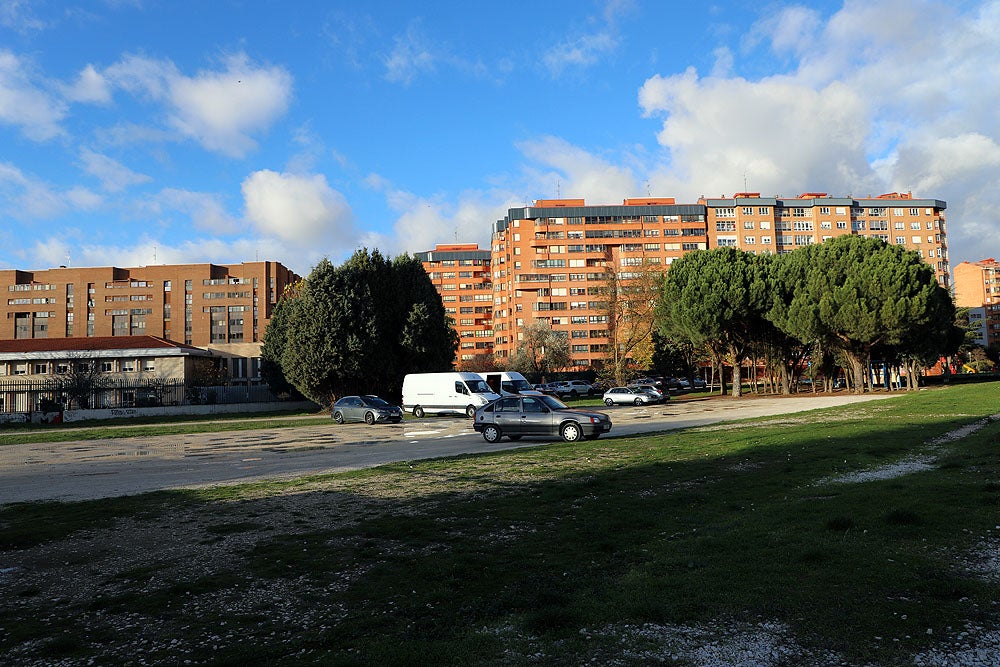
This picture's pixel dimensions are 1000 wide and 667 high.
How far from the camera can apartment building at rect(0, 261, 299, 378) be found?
131500mm

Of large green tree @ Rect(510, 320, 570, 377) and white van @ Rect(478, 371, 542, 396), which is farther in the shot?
large green tree @ Rect(510, 320, 570, 377)

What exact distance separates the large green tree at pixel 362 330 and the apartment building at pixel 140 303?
92923 millimetres

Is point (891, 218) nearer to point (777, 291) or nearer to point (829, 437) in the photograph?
point (777, 291)

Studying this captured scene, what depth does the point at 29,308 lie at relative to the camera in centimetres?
13212

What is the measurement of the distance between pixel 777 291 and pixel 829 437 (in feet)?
137

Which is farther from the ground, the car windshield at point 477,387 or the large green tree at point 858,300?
the large green tree at point 858,300

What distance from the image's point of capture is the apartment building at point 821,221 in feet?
409

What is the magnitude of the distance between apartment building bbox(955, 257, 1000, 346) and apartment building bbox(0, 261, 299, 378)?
179 meters

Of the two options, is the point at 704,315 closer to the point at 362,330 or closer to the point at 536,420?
the point at 362,330

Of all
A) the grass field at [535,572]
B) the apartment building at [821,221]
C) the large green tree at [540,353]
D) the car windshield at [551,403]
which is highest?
the apartment building at [821,221]

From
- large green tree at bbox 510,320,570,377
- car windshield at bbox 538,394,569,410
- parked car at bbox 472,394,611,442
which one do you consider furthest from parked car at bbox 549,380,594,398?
parked car at bbox 472,394,611,442

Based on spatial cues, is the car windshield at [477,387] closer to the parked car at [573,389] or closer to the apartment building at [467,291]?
the parked car at [573,389]

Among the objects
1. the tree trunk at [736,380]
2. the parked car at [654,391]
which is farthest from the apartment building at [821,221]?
the parked car at [654,391]

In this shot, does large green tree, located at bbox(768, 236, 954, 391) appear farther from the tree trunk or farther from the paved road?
the paved road
